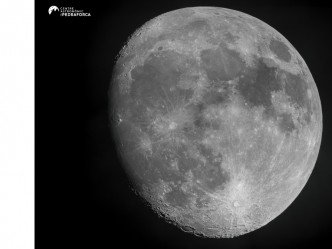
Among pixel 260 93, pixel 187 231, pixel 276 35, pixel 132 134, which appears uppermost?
pixel 276 35

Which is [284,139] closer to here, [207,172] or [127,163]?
[207,172]

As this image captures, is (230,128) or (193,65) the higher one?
(193,65)

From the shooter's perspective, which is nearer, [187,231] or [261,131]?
[261,131]

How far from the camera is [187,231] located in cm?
557

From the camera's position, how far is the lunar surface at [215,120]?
450 centimetres

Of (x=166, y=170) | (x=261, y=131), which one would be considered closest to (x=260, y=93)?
(x=261, y=131)

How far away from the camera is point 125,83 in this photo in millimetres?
5004

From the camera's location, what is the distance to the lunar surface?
4496mm

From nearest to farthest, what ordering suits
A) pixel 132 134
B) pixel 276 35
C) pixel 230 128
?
pixel 230 128 → pixel 132 134 → pixel 276 35

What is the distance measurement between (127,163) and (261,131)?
2033mm

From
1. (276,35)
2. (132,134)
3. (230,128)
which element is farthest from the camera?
(276,35)

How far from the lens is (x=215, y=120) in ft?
14.6

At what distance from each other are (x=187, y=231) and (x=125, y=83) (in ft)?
8.59

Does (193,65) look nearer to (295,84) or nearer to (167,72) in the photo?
(167,72)
